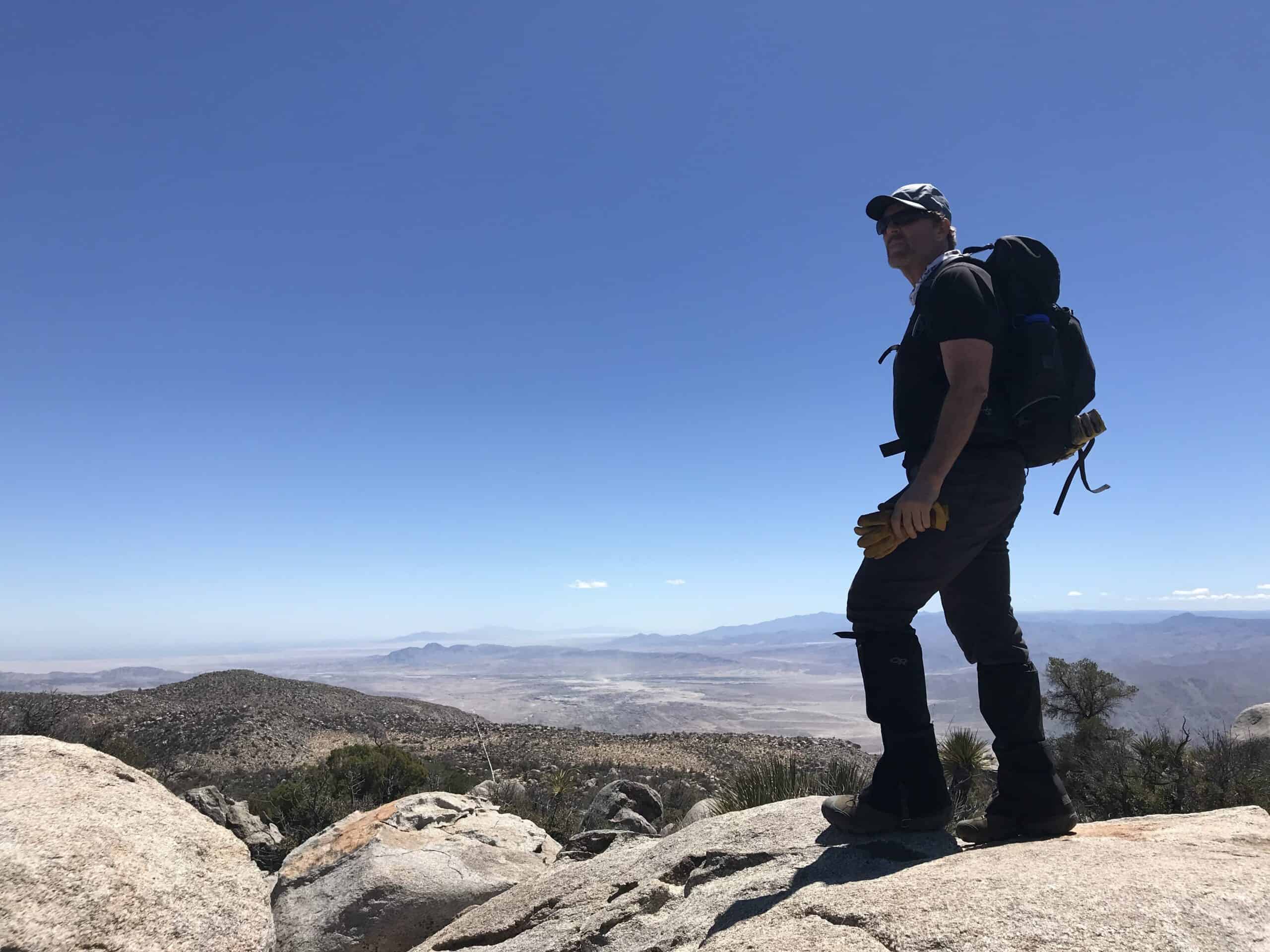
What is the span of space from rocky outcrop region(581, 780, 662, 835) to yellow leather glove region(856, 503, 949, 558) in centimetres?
573

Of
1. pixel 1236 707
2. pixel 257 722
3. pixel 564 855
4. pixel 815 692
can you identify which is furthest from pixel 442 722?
pixel 815 692

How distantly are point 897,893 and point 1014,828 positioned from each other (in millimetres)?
880

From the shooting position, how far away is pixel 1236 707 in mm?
101438

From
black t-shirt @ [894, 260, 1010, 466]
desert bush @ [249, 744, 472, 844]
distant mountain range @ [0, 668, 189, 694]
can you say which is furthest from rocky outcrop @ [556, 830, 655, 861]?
distant mountain range @ [0, 668, 189, 694]

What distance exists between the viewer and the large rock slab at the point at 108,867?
7.16ft

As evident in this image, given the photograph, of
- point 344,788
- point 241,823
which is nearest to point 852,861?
point 241,823

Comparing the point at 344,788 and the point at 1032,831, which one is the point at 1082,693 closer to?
the point at 344,788

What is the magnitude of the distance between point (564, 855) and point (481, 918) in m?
0.98

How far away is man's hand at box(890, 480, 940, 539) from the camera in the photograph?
2.33 metres

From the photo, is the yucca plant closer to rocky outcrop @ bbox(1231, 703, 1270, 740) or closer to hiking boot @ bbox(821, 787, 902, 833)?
hiking boot @ bbox(821, 787, 902, 833)

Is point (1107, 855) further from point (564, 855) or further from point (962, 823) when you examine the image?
point (564, 855)

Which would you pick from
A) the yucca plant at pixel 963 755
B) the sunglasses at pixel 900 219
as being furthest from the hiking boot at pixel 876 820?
the yucca plant at pixel 963 755

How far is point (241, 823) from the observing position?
26.6 ft

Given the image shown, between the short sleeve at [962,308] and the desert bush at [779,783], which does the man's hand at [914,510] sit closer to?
the short sleeve at [962,308]
